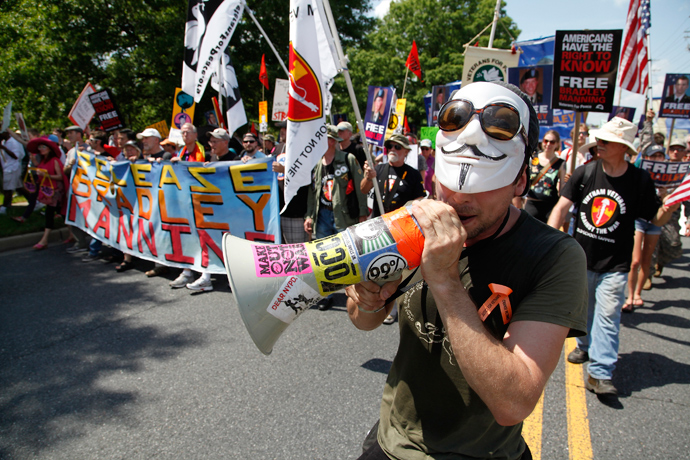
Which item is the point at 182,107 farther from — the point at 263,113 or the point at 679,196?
the point at 679,196

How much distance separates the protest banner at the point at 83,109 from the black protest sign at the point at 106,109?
387 mm

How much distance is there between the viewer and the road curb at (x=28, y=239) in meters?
7.41

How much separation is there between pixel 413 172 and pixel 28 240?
288 inches

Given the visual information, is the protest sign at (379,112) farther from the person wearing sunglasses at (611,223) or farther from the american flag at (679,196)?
the american flag at (679,196)

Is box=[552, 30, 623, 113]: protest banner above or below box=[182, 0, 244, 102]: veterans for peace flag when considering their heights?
below

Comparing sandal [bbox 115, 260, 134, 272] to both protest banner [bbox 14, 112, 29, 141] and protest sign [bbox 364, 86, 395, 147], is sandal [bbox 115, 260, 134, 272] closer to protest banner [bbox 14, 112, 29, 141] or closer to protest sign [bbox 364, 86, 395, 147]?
protest sign [bbox 364, 86, 395, 147]

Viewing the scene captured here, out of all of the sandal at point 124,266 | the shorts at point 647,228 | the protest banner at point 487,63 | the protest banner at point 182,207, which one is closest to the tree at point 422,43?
the protest banner at point 487,63

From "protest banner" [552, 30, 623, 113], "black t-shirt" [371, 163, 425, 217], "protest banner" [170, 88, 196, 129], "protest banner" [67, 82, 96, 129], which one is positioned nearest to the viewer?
"protest banner" [552, 30, 623, 113]

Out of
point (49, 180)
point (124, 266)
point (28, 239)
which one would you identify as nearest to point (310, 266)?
point (124, 266)

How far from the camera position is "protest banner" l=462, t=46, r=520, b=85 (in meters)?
6.36

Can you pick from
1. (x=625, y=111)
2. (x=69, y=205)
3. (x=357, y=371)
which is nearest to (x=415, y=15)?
(x=625, y=111)

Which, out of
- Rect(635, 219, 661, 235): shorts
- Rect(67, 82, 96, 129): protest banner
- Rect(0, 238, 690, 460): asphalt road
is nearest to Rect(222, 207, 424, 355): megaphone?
Rect(0, 238, 690, 460): asphalt road

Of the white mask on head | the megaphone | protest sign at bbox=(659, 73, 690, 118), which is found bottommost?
the megaphone

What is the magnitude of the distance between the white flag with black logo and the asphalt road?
3.07 metres
